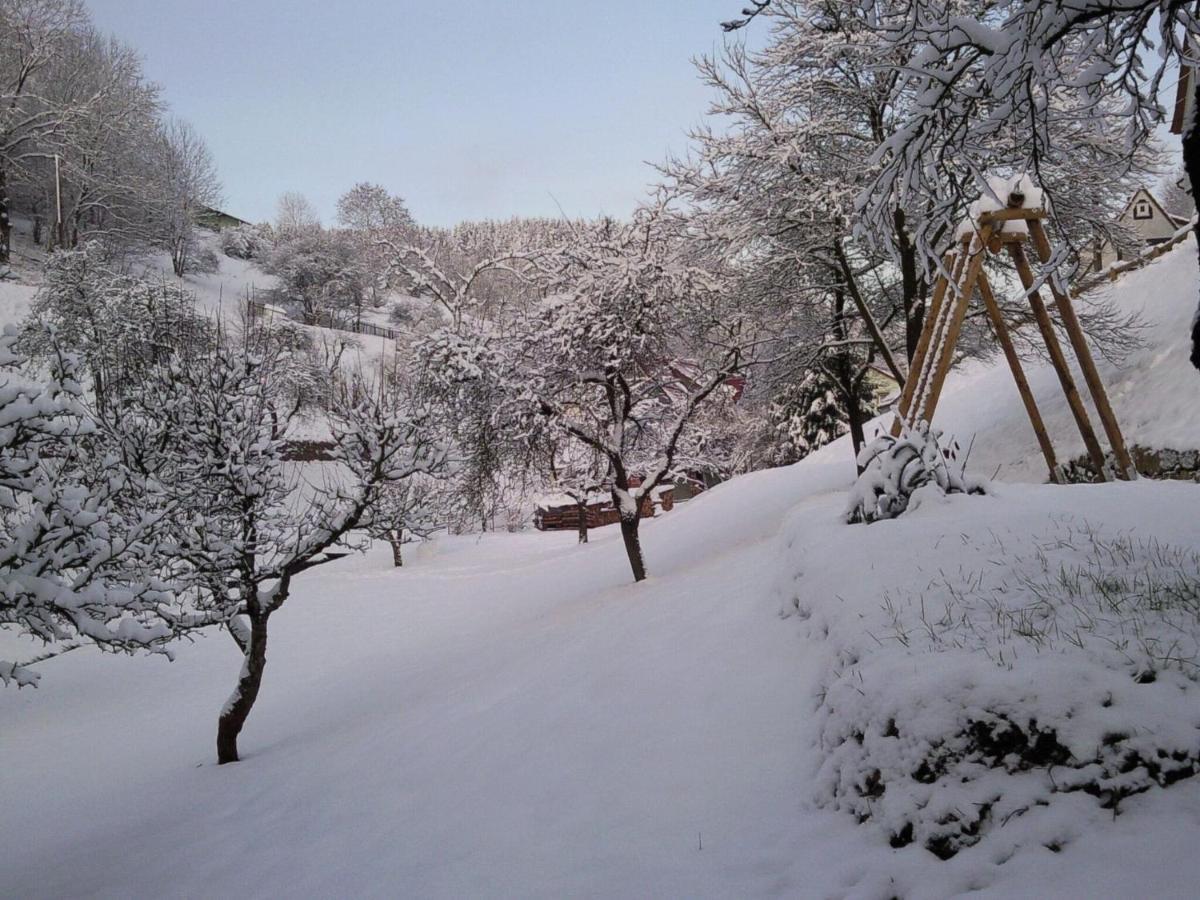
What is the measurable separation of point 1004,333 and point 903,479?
384 cm

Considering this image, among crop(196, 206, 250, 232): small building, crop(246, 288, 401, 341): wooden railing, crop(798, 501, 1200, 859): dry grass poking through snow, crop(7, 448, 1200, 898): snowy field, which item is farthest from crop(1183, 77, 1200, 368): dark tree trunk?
crop(196, 206, 250, 232): small building

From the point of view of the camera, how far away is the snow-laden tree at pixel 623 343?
10.3 metres

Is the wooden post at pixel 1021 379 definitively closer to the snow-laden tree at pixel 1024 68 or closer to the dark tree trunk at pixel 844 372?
the snow-laden tree at pixel 1024 68

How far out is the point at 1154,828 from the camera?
200 centimetres

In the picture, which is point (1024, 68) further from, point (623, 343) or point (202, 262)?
point (202, 262)

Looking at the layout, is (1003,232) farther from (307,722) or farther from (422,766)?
(307,722)

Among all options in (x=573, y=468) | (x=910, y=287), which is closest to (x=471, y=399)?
(x=573, y=468)

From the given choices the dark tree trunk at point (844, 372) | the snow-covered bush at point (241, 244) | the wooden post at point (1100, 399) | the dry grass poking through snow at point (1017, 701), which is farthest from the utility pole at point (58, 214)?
the dry grass poking through snow at point (1017, 701)

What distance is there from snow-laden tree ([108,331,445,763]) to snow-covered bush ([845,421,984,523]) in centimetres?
571

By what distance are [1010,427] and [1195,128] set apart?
8.93 m

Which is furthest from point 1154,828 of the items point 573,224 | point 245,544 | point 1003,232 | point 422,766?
point 573,224

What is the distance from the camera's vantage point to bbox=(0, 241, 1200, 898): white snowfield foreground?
2404 millimetres

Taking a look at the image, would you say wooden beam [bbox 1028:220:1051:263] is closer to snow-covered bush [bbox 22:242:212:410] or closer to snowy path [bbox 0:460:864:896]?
snowy path [bbox 0:460:864:896]

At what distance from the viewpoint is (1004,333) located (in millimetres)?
7840
